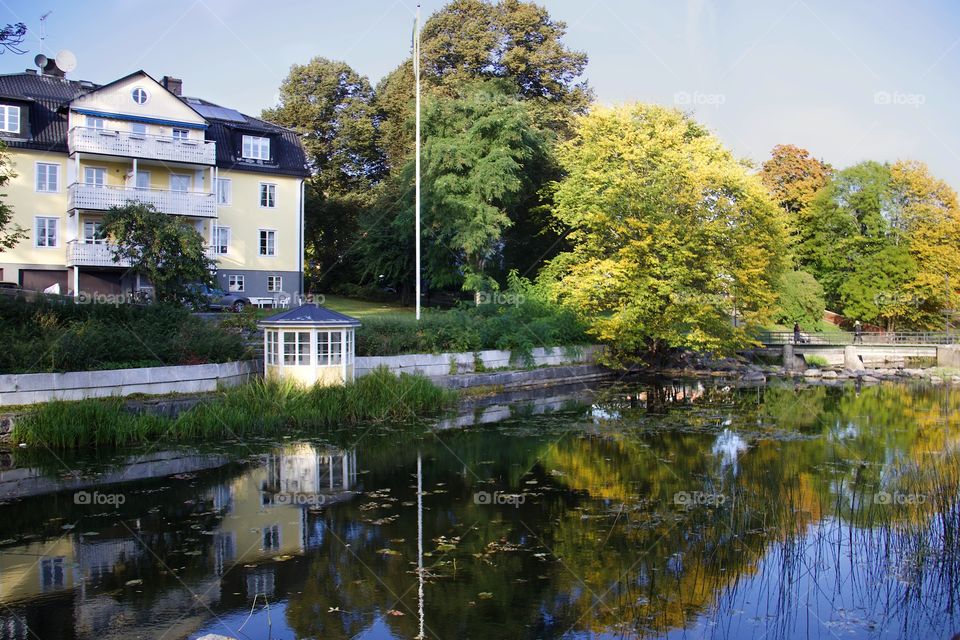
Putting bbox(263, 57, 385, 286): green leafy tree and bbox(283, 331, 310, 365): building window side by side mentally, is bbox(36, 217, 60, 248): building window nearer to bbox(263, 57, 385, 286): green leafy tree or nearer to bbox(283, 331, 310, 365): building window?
bbox(263, 57, 385, 286): green leafy tree

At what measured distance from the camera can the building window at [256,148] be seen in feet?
126

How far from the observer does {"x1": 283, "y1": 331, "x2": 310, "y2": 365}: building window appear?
1897 centimetres

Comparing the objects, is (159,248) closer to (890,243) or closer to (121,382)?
(121,382)

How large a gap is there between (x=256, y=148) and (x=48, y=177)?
9562 mm

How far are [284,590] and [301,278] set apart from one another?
32883 mm

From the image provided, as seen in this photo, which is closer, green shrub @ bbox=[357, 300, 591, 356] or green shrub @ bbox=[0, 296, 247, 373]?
green shrub @ bbox=[0, 296, 247, 373]

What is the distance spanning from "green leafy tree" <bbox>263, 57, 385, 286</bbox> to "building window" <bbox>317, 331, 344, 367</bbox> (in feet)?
100

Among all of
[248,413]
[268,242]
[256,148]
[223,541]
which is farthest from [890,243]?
[223,541]

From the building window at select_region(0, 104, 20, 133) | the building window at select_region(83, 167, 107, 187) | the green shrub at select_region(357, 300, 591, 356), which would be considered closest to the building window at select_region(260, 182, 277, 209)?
the building window at select_region(83, 167, 107, 187)

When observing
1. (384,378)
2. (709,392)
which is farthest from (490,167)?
(384,378)

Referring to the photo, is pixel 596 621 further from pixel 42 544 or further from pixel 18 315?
pixel 18 315

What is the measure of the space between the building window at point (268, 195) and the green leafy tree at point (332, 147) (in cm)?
991

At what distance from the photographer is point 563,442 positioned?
55.2 ft

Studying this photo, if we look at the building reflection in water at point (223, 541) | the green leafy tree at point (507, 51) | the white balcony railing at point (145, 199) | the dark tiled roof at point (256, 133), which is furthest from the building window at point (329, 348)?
the green leafy tree at point (507, 51)
